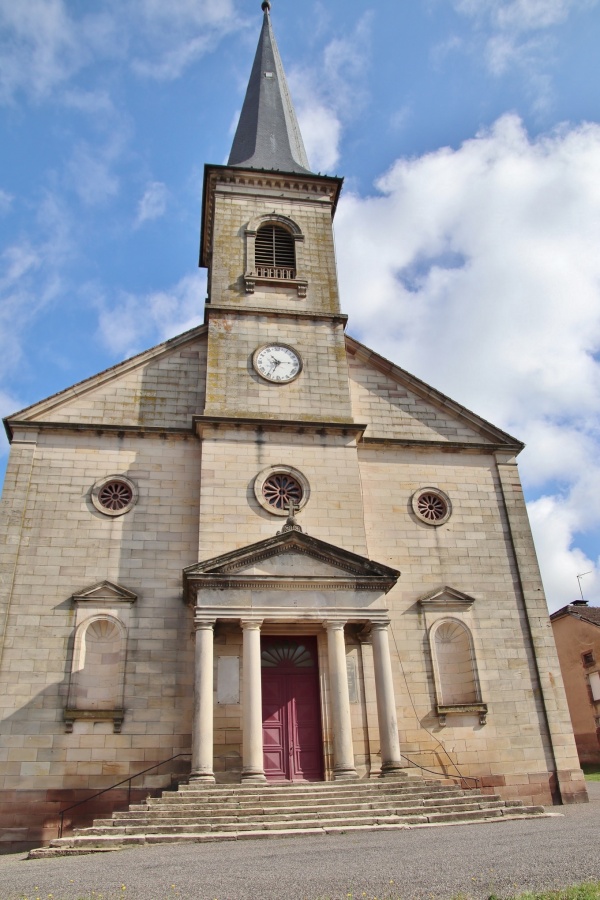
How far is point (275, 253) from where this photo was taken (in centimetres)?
2061

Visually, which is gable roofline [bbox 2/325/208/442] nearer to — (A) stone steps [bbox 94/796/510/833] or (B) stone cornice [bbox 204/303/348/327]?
(B) stone cornice [bbox 204/303/348/327]

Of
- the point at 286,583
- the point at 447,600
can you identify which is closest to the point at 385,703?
the point at 286,583

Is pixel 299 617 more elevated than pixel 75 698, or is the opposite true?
pixel 299 617

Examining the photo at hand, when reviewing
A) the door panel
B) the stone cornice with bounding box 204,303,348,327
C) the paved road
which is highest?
the stone cornice with bounding box 204,303,348,327

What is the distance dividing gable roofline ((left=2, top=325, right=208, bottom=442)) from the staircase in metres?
9.30

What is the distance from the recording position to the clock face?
722 inches

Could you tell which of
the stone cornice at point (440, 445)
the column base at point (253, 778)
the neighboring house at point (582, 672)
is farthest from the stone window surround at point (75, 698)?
the neighboring house at point (582, 672)

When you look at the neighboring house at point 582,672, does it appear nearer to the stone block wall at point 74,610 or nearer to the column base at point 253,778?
the stone block wall at point 74,610

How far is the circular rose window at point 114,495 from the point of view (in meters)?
16.4

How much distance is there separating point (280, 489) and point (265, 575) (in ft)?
9.87

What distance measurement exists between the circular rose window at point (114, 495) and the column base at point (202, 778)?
241 inches

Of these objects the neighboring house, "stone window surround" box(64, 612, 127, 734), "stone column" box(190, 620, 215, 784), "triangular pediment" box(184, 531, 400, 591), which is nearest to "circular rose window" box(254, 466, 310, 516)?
"triangular pediment" box(184, 531, 400, 591)

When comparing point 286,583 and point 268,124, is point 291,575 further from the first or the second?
point 268,124

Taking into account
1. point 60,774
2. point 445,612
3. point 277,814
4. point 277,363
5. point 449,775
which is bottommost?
point 277,814
